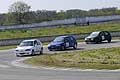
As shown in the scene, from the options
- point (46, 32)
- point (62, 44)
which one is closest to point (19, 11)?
point (46, 32)

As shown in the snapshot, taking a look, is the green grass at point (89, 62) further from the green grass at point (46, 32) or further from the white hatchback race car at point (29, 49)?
the green grass at point (46, 32)

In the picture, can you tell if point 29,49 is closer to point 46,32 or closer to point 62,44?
point 62,44

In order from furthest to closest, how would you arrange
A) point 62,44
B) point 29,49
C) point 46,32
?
point 46,32, point 62,44, point 29,49

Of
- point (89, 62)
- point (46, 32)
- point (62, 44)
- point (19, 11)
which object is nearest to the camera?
point (89, 62)

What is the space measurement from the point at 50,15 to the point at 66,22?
5339 centimetres

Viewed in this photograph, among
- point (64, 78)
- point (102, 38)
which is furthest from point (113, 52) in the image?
point (102, 38)

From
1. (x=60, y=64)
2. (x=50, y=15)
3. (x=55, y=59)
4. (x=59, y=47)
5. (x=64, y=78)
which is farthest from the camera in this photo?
(x=50, y=15)

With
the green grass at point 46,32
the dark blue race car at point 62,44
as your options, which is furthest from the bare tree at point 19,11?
the dark blue race car at point 62,44

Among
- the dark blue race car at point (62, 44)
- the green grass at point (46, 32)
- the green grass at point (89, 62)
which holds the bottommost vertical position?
the green grass at point (46, 32)

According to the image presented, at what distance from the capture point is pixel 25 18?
144250 millimetres

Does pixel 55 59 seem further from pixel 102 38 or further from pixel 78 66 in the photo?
pixel 102 38

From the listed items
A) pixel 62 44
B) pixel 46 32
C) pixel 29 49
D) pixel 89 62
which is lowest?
pixel 46 32

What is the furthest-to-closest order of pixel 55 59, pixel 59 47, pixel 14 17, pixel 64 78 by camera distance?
1. pixel 14 17
2. pixel 59 47
3. pixel 55 59
4. pixel 64 78

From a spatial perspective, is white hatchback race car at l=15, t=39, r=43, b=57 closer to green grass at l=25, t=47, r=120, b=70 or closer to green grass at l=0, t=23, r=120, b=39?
green grass at l=25, t=47, r=120, b=70
